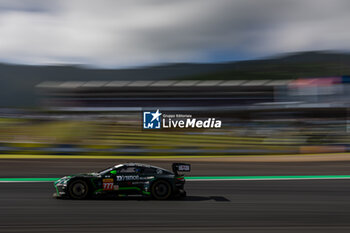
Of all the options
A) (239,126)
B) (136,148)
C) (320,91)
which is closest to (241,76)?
(320,91)

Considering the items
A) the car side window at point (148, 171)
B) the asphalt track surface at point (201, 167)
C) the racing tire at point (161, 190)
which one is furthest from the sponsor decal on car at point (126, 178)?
the asphalt track surface at point (201, 167)

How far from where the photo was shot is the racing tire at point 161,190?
886 centimetres

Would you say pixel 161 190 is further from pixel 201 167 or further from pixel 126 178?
pixel 201 167

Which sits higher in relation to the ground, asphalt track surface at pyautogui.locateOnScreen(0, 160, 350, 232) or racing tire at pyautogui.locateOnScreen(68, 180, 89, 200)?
racing tire at pyautogui.locateOnScreen(68, 180, 89, 200)

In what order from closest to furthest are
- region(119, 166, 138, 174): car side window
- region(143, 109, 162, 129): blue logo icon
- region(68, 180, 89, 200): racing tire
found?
region(68, 180, 89, 200): racing tire
region(119, 166, 138, 174): car side window
region(143, 109, 162, 129): blue logo icon

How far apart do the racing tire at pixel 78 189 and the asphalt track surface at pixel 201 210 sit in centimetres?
22

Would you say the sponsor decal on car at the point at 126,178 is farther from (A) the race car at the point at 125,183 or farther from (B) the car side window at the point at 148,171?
(B) the car side window at the point at 148,171

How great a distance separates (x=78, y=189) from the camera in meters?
8.71

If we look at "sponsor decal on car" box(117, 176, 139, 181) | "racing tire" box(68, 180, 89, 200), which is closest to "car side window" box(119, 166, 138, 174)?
"sponsor decal on car" box(117, 176, 139, 181)

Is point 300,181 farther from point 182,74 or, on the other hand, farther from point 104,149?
point 182,74

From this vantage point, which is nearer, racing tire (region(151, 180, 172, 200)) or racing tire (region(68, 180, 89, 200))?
racing tire (region(68, 180, 89, 200))

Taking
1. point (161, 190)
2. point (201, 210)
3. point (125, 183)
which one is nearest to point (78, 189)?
point (125, 183)

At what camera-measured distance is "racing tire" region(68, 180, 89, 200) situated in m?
8.70

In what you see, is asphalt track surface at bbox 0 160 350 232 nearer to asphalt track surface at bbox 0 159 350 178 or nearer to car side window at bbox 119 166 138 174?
car side window at bbox 119 166 138 174
